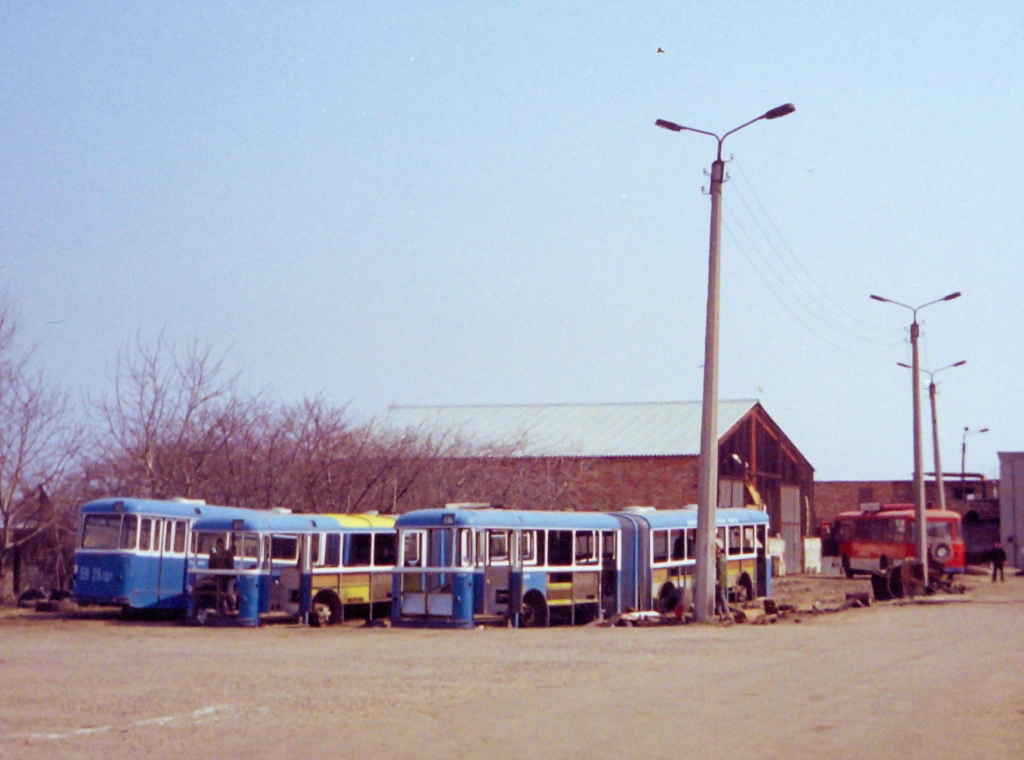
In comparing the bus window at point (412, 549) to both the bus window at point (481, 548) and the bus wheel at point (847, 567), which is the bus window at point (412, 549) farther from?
the bus wheel at point (847, 567)

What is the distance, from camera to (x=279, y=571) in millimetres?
26844

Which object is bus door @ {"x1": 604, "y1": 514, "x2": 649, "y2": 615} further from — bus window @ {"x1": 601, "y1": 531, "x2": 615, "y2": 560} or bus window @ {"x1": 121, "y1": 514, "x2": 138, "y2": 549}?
bus window @ {"x1": 121, "y1": 514, "x2": 138, "y2": 549}

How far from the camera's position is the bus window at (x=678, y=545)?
104 feet

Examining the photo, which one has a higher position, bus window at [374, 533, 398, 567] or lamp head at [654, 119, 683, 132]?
lamp head at [654, 119, 683, 132]

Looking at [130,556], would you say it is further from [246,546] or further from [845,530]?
[845,530]

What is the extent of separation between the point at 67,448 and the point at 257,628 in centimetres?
1391

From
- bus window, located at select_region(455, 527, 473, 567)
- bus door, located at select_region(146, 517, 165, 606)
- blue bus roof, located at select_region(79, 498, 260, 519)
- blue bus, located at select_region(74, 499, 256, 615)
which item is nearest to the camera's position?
bus window, located at select_region(455, 527, 473, 567)

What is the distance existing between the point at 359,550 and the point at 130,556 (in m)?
4.90

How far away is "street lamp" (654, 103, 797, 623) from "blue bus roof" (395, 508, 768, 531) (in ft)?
9.04

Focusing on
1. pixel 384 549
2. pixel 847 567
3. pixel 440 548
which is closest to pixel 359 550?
pixel 384 549

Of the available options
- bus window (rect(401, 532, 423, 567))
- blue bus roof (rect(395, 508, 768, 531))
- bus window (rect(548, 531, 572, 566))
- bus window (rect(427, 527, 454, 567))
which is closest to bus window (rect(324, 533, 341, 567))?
blue bus roof (rect(395, 508, 768, 531))

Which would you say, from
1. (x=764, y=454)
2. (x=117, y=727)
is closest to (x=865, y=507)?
(x=764, y=454)

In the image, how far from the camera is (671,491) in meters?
52.2

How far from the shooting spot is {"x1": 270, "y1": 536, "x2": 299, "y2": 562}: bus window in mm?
26492
